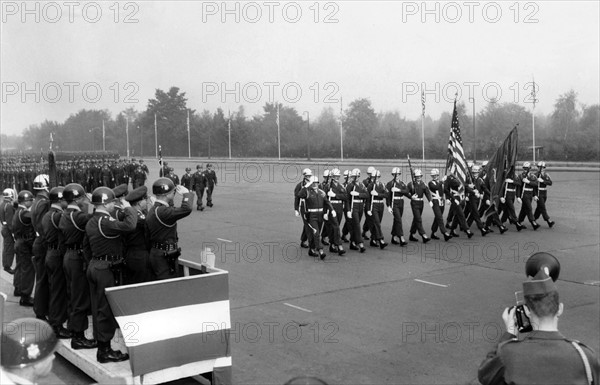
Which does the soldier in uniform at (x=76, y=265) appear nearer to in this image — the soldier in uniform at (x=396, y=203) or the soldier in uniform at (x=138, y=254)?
the soldier in uniform at (x=138, y=254)

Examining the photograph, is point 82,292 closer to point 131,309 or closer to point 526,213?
point 131,309

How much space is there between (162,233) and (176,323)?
1.47 metres

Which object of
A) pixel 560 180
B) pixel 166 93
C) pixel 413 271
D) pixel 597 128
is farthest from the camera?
pixel 166 93

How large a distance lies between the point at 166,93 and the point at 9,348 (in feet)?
278

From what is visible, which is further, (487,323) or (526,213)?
(526,213)

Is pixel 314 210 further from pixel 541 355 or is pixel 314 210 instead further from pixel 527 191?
pixel 541 355

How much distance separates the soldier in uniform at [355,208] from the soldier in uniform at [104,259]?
771 centimetres

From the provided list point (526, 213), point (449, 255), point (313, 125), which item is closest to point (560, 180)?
point (526, 213)

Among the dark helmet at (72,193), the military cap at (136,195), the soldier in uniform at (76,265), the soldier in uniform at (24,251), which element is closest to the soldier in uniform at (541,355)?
the soldier in uniform at (76,265)

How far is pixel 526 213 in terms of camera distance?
56.2ft

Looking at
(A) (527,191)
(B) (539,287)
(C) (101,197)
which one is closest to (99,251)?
(C) (101,197)

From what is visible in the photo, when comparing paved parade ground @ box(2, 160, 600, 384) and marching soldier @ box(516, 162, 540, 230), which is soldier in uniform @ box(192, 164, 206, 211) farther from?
marching soldier @ box(516, 162, 540, 230)

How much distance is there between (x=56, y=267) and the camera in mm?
7543

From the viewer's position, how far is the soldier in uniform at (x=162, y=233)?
275 inches
